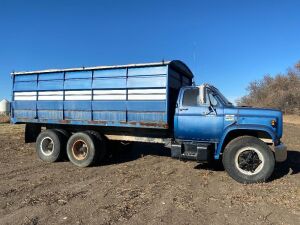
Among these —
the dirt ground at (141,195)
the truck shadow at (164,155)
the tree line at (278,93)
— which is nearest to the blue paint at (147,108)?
the dirt ground at (141,195)

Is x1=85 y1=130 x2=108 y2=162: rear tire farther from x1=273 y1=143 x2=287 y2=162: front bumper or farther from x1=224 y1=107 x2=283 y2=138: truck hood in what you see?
x1=273 y1=143 x2=287 y2=162: front bumper

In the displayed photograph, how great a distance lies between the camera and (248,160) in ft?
27.0

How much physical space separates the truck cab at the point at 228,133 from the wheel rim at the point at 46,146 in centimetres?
423

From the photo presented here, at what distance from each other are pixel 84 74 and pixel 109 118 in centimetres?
160

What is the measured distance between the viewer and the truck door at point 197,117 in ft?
28.7

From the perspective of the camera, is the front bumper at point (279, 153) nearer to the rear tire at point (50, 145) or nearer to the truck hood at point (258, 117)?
the truck hood at point (258, 117)

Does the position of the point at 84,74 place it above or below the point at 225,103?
above

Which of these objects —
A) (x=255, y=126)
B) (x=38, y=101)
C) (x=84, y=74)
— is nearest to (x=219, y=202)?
(x=255, y=126)

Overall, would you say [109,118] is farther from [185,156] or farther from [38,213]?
[38,213]

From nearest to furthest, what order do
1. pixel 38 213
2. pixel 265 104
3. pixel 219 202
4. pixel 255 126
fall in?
pixel 38 213
pixel 219 202
pixel 255 126
pixel 265 104

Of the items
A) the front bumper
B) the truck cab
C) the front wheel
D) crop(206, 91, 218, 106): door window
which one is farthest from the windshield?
the front bumper

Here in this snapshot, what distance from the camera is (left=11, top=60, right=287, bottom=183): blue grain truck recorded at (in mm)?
8328

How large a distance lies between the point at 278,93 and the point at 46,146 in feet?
178

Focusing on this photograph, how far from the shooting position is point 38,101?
11219mm
